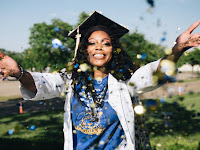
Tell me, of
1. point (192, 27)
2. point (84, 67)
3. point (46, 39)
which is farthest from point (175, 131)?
point (46, 39)

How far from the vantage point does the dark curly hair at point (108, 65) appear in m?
2.87

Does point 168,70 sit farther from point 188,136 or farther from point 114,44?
point 188,136

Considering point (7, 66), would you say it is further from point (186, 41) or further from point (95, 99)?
point (186, 41)

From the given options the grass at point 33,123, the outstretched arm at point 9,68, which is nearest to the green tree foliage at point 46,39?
the grass at point 33,123

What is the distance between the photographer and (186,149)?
18.4ft

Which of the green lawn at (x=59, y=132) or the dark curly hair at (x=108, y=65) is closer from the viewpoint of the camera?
the dark curly hair at (x=108, y=65)

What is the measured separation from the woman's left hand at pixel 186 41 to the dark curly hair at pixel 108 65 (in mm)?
831

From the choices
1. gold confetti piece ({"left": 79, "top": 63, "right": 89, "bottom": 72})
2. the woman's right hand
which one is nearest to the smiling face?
gold confetti piece ({"left": 79, "top": 63, "right": 89, "bottom": 72})

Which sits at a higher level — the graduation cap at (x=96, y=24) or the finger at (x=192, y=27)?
the graduation cap at (x=96, y=24)

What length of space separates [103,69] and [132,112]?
0.72 m

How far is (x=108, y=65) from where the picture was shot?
3.02 metres

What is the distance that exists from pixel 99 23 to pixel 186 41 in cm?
126

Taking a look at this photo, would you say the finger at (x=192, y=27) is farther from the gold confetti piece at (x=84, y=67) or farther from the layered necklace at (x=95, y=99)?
the gold confetti piece at (x=84, y=67)

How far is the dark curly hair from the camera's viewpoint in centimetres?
287
